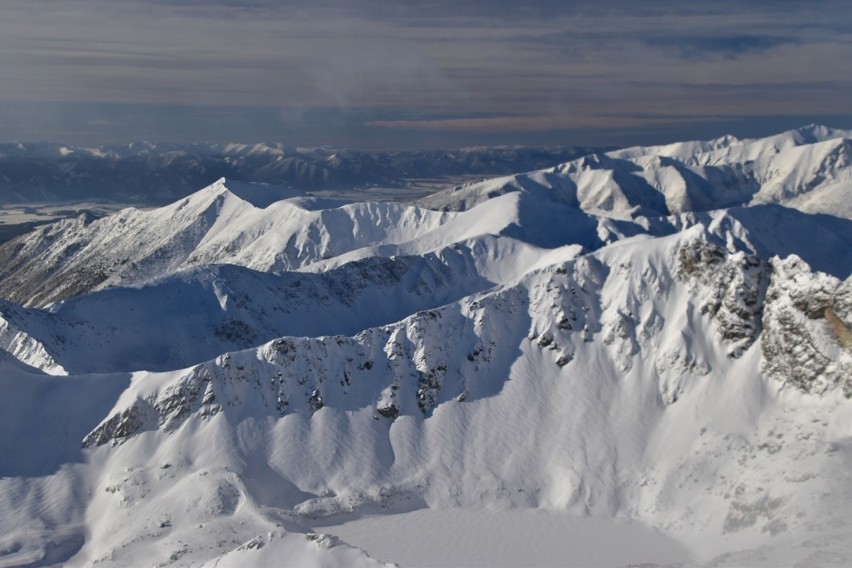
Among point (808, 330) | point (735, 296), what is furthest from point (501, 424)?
point (808, 330)

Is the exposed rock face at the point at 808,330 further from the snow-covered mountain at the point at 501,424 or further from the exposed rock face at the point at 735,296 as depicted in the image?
the exposed rock face at the point at 735,296

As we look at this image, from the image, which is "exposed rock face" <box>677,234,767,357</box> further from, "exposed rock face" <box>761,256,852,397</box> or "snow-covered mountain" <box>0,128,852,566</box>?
"exposed rock face" <box>761,256,852,397</box>

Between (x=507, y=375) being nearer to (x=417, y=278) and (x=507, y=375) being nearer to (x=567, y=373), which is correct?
(x=567, y=373)

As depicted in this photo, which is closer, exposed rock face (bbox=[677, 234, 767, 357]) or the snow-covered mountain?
the snow-covered mountain

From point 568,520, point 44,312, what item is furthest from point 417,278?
point 568,520

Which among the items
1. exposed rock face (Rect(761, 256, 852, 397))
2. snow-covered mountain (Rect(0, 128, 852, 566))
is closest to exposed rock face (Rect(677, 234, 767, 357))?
snow-covered mountain (Rect(0, 128, 852, 566))

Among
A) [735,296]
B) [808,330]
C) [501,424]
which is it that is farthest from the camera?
[501,424]

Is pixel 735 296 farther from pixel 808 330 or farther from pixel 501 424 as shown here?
pixel 501 424

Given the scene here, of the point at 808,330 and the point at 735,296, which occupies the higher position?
the point at 735,296

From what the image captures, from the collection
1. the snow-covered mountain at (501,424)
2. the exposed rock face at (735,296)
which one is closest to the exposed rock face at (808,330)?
the snow-covered mountain at (501,424)
